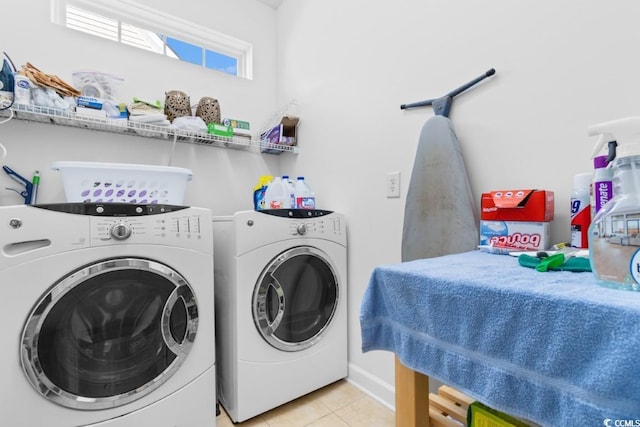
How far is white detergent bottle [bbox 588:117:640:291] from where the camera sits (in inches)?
18.8

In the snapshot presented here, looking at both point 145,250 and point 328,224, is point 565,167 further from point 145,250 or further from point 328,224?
point 145,250

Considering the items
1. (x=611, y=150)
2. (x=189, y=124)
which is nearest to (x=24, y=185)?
(x=189, y=124)

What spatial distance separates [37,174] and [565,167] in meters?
2.15

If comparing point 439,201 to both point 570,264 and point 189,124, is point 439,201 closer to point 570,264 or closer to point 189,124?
point 570,264

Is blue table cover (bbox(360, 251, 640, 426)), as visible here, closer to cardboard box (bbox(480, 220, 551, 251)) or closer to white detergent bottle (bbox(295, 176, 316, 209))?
cardboard box (bbox(480, 220, 551, 251))

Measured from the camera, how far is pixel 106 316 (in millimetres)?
980

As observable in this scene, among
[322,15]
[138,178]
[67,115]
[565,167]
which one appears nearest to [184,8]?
[322,15]

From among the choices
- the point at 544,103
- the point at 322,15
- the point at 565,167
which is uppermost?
the point at 322,15

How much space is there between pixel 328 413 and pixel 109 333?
3.27 ft

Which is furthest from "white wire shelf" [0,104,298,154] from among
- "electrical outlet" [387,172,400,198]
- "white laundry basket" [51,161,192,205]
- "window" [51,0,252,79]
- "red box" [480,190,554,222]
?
"red box" [480,190,554,222]

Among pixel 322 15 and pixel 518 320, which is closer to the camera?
pixel 518 320

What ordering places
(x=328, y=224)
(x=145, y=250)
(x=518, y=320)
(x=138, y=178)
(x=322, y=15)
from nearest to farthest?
(x=518, y=320) < (x=145, y=250) < (x=138, y=178) < (x=328, y=224) < (x=322, y=15)

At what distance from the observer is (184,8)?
1.86 metres

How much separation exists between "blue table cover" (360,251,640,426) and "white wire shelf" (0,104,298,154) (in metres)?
1.40
